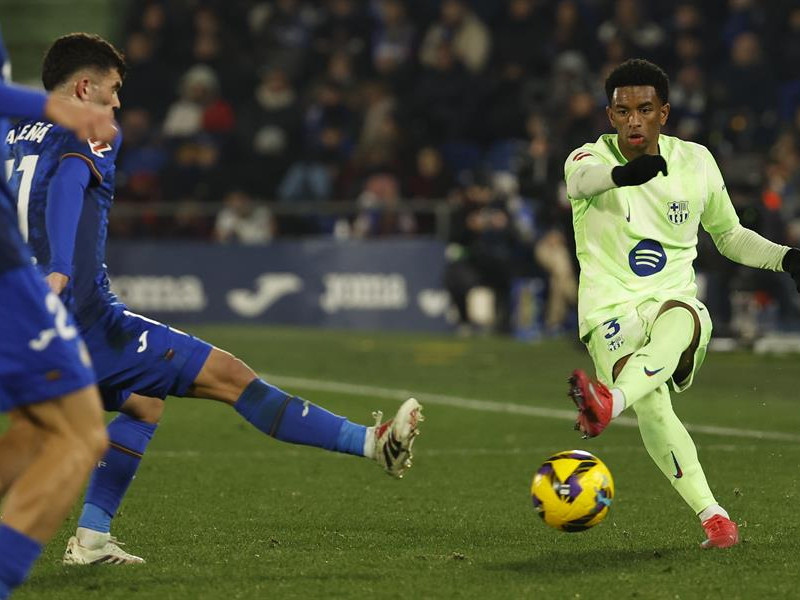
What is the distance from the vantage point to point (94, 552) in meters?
5.91

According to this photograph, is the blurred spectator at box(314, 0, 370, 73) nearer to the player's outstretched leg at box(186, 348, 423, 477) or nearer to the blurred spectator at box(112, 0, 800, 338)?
the blurred spectator at box(112, 0, 800, 338)

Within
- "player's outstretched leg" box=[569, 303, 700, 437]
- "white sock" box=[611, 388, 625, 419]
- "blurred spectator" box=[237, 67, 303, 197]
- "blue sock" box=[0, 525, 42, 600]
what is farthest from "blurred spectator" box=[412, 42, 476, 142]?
"blue sock" box=[0, 525, 42, 600]

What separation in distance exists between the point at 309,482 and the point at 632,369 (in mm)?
2747

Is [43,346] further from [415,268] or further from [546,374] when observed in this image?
[415,268]

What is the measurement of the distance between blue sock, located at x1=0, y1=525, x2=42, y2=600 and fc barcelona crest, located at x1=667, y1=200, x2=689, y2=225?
2.98 meters

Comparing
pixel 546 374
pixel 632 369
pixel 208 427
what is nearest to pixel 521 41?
pixel 546 374

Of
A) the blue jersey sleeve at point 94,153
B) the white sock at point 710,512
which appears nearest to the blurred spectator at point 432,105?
the white sock at point 710,512

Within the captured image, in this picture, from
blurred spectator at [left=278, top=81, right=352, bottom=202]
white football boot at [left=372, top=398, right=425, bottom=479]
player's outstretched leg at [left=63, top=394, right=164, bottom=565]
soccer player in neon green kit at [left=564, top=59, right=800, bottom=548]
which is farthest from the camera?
blurred spectator at [left=278, top=81, right=352, bottom=202]

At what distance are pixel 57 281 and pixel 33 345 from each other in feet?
3.74

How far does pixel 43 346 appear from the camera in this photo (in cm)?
436

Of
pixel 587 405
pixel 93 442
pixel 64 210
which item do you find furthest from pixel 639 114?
pixel 93 442

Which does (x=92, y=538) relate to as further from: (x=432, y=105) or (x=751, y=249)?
(x=432, y=105)

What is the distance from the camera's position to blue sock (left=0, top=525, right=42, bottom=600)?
14.3 ft

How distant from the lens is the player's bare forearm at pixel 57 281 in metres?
5.44
